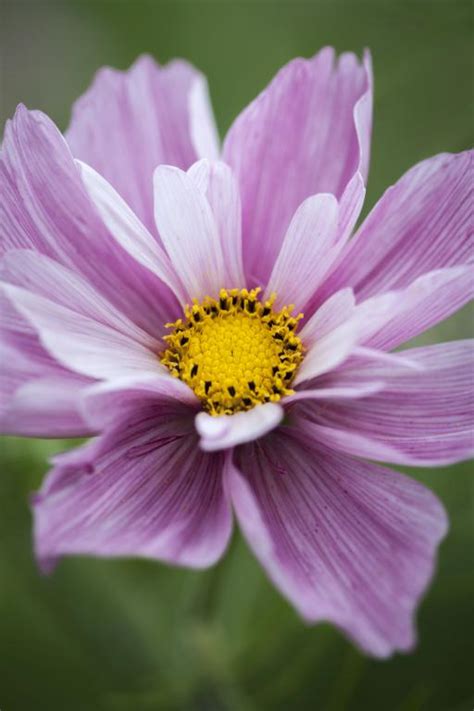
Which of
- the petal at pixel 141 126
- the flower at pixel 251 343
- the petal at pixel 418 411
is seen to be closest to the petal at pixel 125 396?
the flower at pixel 251 343

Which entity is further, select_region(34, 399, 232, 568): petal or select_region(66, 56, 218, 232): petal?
select_region(66, 56, 218, 232): petal

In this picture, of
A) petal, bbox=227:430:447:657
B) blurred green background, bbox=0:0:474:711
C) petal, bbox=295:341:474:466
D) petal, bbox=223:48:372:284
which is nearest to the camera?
petal, bbox=227:430:447:657

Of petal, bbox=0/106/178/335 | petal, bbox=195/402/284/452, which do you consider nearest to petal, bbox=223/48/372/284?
petal, bbox=0/106/178/335

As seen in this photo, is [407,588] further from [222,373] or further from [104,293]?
[104,293]

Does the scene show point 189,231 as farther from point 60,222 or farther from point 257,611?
point 257,611

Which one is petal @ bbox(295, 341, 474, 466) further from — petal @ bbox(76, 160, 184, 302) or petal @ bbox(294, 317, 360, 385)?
petal @ bbox(76, 160, 184, 302)

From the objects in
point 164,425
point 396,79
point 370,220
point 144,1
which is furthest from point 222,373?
point 144,1
